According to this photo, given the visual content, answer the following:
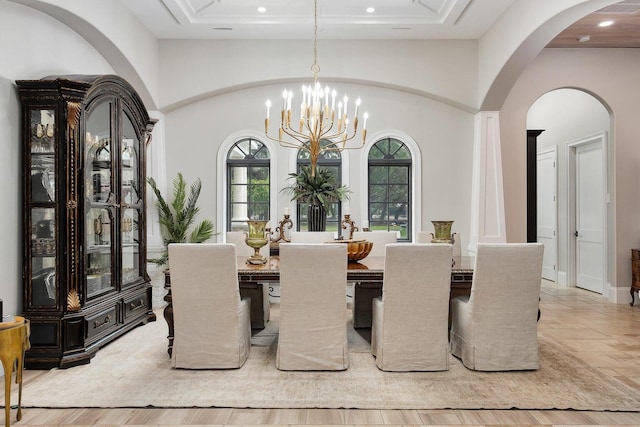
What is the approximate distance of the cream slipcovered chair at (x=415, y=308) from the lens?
2.98 meters

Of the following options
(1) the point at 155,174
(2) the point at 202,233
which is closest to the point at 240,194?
(2) the point at 202,233

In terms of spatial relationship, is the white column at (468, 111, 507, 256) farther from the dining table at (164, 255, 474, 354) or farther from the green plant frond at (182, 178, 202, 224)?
the green plant frond at (182, 178, 202, 224)

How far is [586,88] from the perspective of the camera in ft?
19.3

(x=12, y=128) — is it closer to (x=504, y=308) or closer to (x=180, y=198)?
(x=180, y=198)

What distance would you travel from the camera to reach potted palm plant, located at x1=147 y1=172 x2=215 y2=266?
5.82 m

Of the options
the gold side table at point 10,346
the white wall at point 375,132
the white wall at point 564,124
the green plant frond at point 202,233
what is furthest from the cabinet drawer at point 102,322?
the white wall at point 564,124

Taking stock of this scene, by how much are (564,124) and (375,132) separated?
9.99 feet

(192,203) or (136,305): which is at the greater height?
(192,203)

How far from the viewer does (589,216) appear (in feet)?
21.5

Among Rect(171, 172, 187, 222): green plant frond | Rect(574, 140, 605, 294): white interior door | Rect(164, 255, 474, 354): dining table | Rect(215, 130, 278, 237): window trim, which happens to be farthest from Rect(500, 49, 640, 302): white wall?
Rect(171, 172, 187, 222): green plant frond

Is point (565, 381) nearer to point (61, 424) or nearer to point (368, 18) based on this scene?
point (61, 424)

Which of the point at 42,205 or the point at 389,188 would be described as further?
the point at 389,188

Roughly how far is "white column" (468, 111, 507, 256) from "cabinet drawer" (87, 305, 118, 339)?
4.15 meters

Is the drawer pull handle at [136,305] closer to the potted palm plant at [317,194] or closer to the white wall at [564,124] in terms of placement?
the potted palm plant at [317,194]
